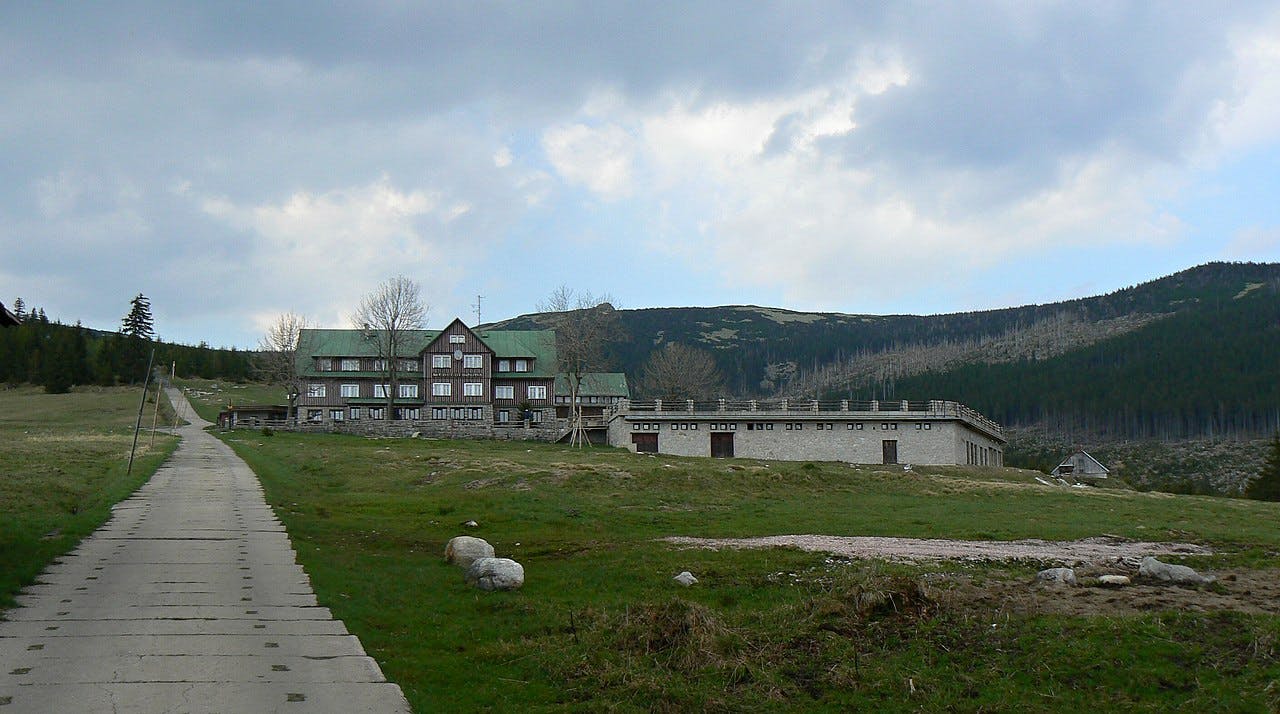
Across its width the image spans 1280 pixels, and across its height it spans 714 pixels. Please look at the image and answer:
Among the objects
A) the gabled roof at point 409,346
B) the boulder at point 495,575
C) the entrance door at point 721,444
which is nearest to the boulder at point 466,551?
the boulder at point 495,575

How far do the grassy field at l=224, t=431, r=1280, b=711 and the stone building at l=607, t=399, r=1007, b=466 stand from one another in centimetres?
4325

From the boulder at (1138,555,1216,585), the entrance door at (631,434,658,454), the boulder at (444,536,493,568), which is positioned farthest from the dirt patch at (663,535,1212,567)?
the entrance door at (631,434,658,454)

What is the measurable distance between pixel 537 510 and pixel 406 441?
4319cm

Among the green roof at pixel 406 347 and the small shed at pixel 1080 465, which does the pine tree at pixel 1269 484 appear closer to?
the small shed at pixel 1080 465

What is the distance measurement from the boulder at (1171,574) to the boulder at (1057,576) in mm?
1200

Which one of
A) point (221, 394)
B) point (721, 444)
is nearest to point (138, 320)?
point (221, 394)

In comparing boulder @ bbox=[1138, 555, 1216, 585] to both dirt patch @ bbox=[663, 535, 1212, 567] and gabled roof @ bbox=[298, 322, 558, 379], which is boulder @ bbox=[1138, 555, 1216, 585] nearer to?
dirt patch @ bbox=[663, 535, 1212, 567]

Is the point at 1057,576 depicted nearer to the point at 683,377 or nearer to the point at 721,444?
the point at 721,444

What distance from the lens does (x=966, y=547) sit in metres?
21.9

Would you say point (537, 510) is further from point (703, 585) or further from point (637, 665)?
point (637, 665)

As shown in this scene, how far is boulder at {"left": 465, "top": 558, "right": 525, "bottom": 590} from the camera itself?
56.3 ft

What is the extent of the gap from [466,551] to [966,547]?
1147 cm

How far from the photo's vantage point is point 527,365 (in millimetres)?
94875

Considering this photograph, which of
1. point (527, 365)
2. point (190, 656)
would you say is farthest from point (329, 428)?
point (190, 656)
